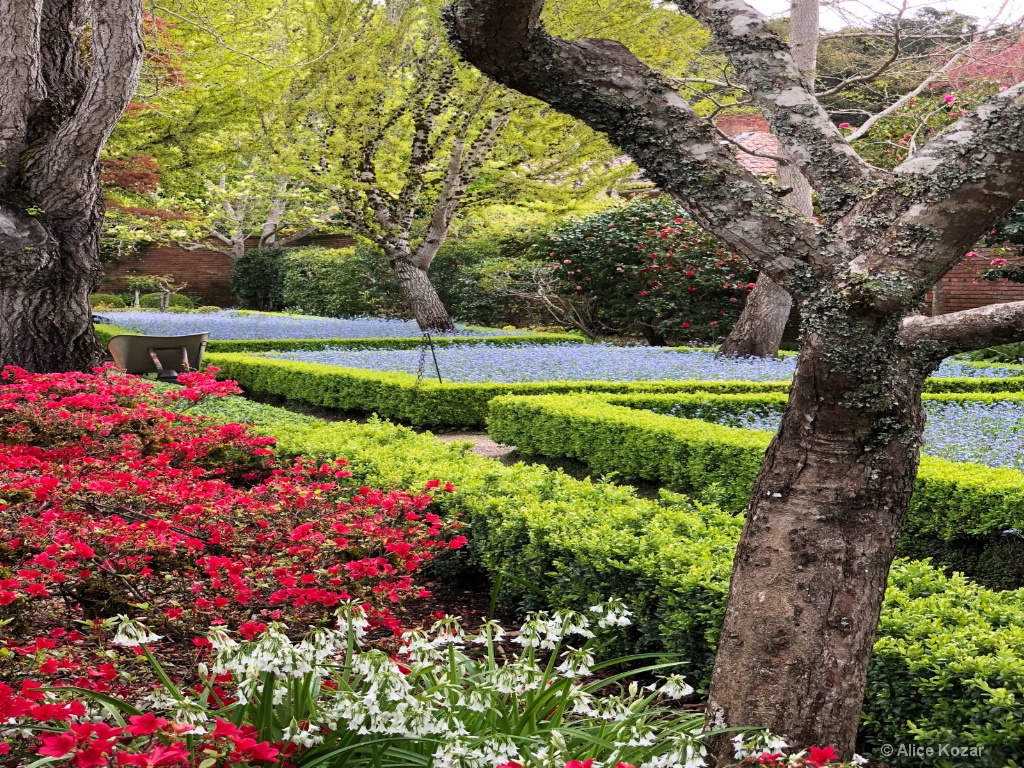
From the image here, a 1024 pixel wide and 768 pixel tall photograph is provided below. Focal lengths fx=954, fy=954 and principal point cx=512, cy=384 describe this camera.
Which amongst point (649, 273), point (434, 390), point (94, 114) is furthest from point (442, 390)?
point (649, 273)

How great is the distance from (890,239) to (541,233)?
17.8m

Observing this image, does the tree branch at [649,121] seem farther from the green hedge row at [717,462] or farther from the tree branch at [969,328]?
the green hedge row at [717,462]

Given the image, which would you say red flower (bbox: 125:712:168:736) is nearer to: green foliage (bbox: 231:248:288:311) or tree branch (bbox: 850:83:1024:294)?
tree branch (bbox: 850:83:1024:294)

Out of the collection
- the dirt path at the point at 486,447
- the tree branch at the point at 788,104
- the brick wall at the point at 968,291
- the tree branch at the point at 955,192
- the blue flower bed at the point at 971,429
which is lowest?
the dirt path at the point at 486,447

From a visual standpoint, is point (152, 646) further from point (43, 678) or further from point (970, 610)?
point (970, 610)


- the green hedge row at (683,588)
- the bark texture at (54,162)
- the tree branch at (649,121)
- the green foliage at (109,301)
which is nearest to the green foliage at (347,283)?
the green foliage at (109,301)

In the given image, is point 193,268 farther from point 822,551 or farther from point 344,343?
point 822,551

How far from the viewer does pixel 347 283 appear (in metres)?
24.8

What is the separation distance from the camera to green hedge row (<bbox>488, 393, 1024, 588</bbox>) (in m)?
4.61

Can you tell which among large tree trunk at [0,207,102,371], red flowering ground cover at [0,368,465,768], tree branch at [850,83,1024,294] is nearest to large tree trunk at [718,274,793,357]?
large tree trunk at [0,207,102,371]

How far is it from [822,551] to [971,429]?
16.9 ft

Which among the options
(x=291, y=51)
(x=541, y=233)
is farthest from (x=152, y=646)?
(x=541, y=233)

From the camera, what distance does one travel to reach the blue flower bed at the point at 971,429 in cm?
592

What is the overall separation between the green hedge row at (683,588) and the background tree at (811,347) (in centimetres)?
43
